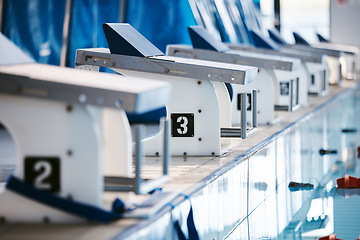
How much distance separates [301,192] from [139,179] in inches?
110

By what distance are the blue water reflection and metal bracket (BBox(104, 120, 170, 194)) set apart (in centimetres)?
133

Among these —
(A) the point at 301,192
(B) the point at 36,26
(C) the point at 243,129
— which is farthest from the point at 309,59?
(C) the point at 243,129

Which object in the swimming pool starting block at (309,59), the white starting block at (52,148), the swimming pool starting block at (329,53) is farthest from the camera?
the swimming pool starting block at (329,53)

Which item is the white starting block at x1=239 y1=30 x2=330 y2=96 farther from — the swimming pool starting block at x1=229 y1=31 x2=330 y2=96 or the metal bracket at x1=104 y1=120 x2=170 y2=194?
the metal bracket at x1=104 y1=120 x2=170 y2=194

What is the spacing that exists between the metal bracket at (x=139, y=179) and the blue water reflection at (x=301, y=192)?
52.5 inches

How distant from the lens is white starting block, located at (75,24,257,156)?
480 centimetres

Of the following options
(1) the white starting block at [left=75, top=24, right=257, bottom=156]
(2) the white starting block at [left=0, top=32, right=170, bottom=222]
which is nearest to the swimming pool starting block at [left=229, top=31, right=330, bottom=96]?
(1) the white starting block at [left=75, top=24, right=257, bottom=156]

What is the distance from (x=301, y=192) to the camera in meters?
5.64

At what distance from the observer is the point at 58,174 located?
2992 millimetres

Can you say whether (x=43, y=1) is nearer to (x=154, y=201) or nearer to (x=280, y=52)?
(x=280, y=52)

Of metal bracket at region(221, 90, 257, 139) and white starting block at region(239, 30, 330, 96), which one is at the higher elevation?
white starting block at region(239, 30, 330, 96)

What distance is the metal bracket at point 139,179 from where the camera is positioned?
3051 mm

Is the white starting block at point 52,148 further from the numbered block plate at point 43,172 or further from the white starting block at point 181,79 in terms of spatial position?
the white starting block at point 181,79

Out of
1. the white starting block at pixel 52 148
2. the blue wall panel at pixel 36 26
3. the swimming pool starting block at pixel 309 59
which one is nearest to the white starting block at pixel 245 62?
the swimming pool starting block at pixel 309 59
